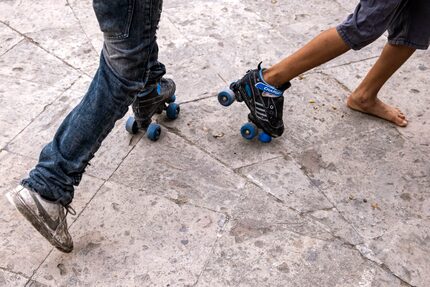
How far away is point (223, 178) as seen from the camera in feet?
9.08

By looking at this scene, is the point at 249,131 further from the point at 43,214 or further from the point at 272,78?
the point at 43,214

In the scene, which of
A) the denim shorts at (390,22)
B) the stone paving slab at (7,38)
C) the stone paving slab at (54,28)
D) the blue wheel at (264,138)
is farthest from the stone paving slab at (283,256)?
the stone paving slab at (7,38)

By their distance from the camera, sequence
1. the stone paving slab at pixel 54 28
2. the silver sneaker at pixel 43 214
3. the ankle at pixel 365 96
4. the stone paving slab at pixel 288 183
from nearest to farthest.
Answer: the silver sneaker at pixel 43 214 < the stone paving slab at pixel 288 183 < the ankle at pixel 365 96 < the stone paving slab at pixel 54 28

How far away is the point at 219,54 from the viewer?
12.3 feet

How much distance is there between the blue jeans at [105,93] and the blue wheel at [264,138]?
3.29ft

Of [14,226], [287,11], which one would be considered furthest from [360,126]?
[14,226]

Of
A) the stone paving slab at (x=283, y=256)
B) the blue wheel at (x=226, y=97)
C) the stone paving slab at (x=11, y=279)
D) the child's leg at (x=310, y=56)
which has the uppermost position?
the child's leg at (x=310, y=56)

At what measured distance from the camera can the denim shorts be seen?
8.21 ft

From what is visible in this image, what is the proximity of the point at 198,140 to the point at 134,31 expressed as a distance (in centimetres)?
110

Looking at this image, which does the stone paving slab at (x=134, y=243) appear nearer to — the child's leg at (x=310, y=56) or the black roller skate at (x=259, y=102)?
the black roller skate at (x=259, y=102)

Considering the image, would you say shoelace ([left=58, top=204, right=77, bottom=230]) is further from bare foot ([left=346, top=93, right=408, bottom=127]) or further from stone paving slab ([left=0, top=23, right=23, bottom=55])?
bare foot ([left=346, top=93, right=408, bottom=127])

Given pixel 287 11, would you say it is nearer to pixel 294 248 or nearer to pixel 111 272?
pixel 294 248

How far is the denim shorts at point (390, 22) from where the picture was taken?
2504mm

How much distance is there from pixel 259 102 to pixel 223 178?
50cm
